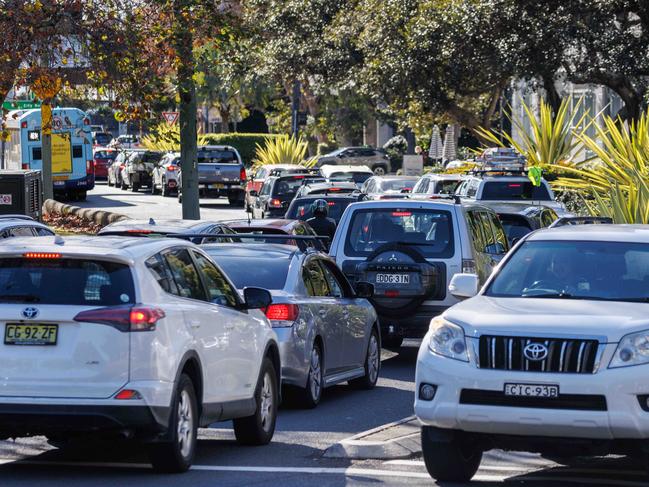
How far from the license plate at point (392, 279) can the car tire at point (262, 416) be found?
188 inches

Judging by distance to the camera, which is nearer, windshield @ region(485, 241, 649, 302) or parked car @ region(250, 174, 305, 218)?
windshield @ region(485, 241, 649, 302)

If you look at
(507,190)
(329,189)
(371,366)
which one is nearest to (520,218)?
(507,190)

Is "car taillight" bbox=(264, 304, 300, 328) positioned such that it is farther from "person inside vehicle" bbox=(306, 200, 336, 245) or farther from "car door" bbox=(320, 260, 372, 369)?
"person inside vehicle" bbox=(306, 200, 336, 245)

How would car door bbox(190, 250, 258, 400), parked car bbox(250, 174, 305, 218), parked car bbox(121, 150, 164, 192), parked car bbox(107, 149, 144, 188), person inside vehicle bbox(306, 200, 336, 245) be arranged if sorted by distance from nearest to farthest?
car door bbox(190, 250, 258, 400), person inside vehicle bbox(306, 200, 336, 245), parked car bbox(250, 174, 305, 218), parked car bbox(121, 150, 164, 192), parked car bbox(107, 149, 144, 188)

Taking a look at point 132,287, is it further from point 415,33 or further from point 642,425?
point 415,33

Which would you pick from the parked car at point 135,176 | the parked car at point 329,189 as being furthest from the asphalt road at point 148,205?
the parked car at point 329,189

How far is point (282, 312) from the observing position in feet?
40.4

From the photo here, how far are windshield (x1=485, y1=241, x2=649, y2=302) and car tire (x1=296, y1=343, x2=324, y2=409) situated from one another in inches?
120

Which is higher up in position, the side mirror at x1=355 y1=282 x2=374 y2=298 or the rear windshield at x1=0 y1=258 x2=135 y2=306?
the rear windshield at x1=0 y1=258 x2=135 y2=306

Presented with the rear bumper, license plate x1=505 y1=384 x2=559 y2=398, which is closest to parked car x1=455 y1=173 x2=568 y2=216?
license plate x1=505 y1=384 x2=559 y2=398

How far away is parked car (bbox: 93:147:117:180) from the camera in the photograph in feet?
231

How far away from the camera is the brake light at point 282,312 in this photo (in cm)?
1230

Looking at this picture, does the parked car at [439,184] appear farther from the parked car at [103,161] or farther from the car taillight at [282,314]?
the parked car at [103,161]

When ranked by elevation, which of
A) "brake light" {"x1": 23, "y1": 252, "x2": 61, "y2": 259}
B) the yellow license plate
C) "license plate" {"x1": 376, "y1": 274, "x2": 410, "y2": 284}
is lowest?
"license plate" {"x1": 376, "y1": 274, "x2": 410, "y2": 284}
